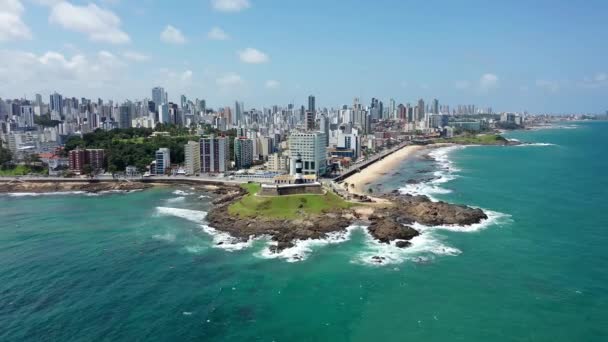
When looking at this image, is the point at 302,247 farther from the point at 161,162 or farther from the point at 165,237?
the point at 161,162

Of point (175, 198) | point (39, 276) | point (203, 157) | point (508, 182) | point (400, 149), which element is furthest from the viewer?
point (400, 149)

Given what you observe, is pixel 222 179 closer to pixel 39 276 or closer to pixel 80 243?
pixel 80 243

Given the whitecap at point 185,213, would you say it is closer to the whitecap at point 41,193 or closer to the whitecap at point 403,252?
the whitecap at point 403,252

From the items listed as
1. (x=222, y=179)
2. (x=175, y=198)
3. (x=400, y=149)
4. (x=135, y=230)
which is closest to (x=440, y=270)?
(x=135, y=230)

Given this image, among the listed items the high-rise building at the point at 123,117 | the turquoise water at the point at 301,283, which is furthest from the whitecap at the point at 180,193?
the high-rise building at the point at 123,117

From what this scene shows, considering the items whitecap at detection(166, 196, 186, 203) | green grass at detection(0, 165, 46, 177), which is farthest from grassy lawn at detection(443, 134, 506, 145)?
green grass at detection(0, 165, 46, 177)
